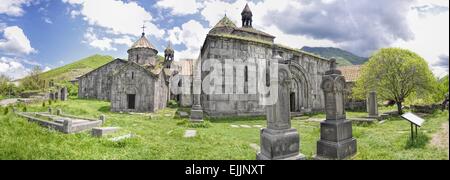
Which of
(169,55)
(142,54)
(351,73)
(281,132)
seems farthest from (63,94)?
(351,73)

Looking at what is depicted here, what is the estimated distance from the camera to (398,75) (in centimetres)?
1623

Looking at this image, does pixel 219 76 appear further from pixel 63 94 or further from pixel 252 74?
pixel 63 94

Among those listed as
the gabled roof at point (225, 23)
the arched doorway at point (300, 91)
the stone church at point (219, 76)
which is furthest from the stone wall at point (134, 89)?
the arched doorway at point (300, 91)

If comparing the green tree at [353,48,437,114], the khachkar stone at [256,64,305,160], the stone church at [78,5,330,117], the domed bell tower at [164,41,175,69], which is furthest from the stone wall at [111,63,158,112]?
the green tree at [353,48,437,114]

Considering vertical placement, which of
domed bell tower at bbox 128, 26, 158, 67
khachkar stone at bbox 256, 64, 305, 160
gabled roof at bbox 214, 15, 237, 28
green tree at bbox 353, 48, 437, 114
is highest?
gabled roof at bbox 214, 15, 237, 28

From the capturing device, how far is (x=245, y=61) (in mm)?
17516

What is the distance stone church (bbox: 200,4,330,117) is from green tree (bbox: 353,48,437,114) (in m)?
4.76

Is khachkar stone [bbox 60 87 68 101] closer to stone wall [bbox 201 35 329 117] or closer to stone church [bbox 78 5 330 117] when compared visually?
stone church [bbox 78 5 330 117]

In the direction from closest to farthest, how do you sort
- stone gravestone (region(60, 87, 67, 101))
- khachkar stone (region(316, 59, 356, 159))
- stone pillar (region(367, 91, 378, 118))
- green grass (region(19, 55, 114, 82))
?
khachkar stone (region(316, 59, 356, 159)), stone pillar (region(367, 91, 378, 118)), stone gravestone (region(60, 87, 67, 101)), green grass (region(19, 55, 114, 82))

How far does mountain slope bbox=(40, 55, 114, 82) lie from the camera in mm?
77019

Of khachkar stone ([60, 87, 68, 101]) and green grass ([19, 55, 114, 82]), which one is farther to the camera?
green grass ([19, 55, 114, 82])

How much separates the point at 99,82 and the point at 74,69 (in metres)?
66.2

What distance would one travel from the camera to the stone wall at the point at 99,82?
32969 mm
